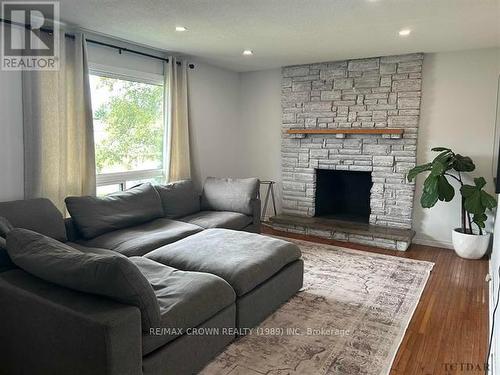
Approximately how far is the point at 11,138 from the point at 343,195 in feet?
13.9

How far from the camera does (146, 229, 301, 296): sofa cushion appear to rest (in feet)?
8.01

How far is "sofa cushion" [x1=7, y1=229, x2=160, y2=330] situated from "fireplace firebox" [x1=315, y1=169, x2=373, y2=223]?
3.95m

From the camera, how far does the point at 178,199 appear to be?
4125mm

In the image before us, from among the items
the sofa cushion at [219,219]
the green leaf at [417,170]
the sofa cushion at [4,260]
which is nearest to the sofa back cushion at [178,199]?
the sofa cushion at [219,219]

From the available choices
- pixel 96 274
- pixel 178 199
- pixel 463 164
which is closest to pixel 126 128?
pixel 178 199

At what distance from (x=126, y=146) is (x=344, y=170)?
292cm

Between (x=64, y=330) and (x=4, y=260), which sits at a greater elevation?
(x=4, y=260)

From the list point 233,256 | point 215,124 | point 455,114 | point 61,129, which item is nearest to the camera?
point 233,256

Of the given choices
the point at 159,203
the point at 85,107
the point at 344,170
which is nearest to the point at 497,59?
the point at 344,170

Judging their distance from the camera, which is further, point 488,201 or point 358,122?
point 358,122

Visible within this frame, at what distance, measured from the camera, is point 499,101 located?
4008mm

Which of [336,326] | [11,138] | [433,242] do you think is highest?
[11,138]

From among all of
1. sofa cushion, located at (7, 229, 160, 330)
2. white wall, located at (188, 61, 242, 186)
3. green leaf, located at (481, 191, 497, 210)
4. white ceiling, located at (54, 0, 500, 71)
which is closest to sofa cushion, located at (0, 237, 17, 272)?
sofa cushion, located at (7, 229, 160, 330)

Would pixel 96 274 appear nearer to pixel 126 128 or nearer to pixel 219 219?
pixel 219 219
